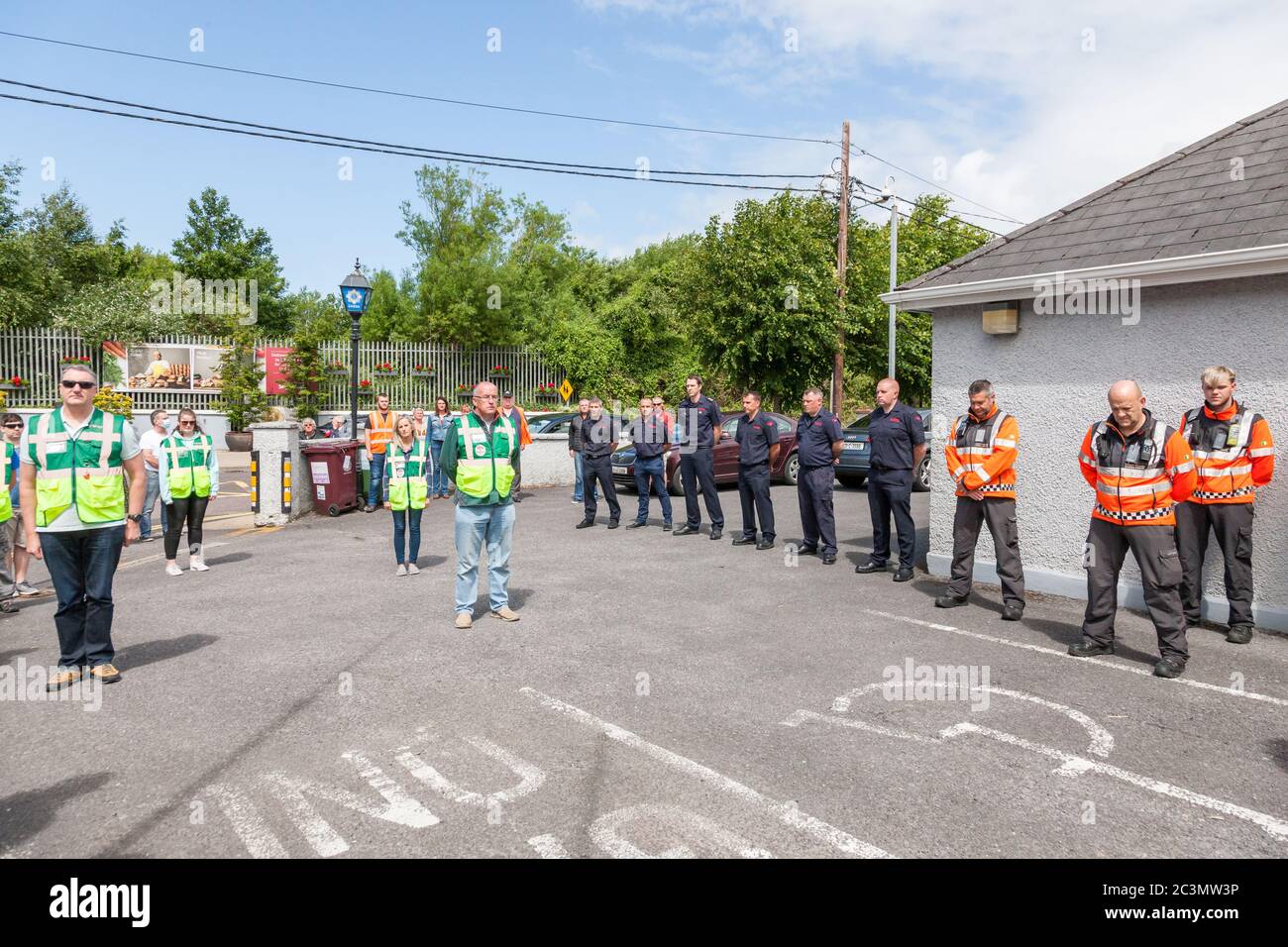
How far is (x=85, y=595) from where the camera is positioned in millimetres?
5680

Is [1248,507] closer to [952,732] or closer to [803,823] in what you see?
[952,732]

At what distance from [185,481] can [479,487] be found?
4.21 m

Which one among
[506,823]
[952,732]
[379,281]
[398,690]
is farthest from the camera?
[379,281]

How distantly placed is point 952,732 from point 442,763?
2.71 metres

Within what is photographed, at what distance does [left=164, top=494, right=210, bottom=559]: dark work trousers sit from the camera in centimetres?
925

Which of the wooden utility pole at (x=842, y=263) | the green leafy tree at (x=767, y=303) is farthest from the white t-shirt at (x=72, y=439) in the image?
the wooden utility pole at (x=842, y=263)

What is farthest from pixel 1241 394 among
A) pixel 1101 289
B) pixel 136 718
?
pixel 136 718

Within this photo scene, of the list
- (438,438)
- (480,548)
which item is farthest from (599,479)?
(480,548)

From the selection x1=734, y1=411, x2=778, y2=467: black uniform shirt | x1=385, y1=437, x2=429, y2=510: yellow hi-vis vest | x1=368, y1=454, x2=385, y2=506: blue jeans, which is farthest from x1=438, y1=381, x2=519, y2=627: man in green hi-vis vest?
x1=368, y1=454, x2=385, y2=506: blue jeans

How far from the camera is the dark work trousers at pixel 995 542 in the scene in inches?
289

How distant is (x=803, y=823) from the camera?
12.1ft

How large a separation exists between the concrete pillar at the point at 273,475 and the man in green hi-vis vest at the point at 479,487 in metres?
7.08

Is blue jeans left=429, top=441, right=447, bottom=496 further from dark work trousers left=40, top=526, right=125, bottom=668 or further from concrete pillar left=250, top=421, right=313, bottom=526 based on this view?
dark work trousers left=40, top=526, right=125, bottom=668

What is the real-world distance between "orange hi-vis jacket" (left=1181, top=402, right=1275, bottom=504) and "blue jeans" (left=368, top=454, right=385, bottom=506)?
1130cm
